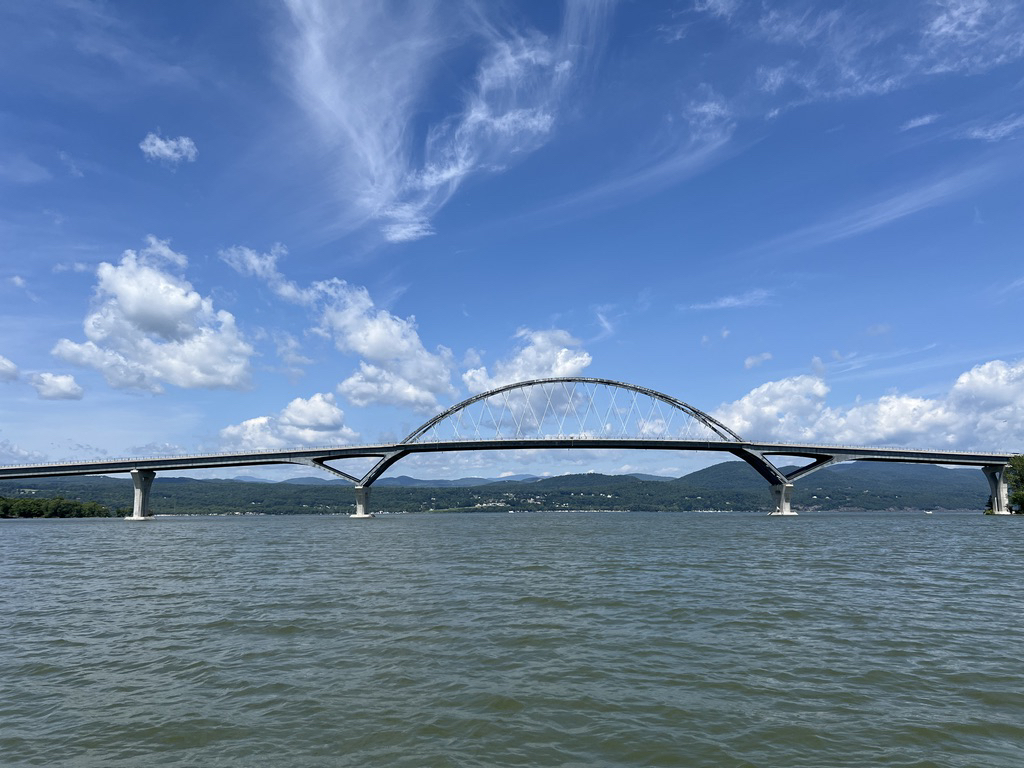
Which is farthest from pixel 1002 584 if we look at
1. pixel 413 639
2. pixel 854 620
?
pixel 413 639

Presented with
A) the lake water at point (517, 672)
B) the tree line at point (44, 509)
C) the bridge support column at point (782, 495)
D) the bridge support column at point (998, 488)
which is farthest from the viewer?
the tree line at point (44, 509)

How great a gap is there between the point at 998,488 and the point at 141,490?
16584cm

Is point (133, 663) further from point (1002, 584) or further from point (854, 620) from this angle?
point (1002, 584)

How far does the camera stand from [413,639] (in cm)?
1436

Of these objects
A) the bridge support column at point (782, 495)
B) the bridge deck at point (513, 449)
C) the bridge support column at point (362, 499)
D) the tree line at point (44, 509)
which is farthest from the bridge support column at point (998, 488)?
the tree line at point (44, 509)

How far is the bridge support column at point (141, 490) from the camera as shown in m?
118

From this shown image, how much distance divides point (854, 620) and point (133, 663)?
17351 millimetres

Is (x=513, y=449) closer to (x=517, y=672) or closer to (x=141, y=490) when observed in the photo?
(x=141, y=490)

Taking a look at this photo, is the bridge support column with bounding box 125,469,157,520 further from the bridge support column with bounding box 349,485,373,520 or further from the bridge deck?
the bridge support column with bounding box 349,485,373,520

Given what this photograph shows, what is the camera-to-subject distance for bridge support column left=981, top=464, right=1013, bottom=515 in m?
117

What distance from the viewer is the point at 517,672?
455 inches

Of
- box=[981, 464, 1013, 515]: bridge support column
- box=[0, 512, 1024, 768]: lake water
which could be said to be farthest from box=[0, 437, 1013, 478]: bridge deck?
box=[0, 512, 1024, 768]: lake water

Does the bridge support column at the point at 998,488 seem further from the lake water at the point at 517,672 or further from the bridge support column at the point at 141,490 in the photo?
the bridge support column at the point at 141,490

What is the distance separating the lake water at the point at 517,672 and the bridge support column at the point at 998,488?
117 metres
